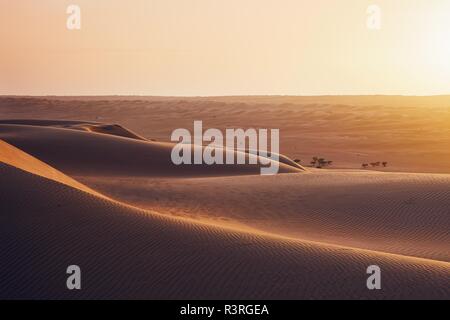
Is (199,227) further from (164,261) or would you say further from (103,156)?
(103,156)

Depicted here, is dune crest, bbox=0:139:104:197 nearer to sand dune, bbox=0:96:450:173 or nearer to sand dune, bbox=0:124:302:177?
sand dune, bbox=0:124:302:177

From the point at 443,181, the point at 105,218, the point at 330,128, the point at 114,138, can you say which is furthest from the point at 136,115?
the point at 105,218

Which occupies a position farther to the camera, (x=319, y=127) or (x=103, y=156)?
(x=319, y=127)

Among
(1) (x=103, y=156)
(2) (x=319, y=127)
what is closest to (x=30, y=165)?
(1) (x=103, y=156)

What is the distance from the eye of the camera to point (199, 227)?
10.9m

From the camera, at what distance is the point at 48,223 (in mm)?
9742

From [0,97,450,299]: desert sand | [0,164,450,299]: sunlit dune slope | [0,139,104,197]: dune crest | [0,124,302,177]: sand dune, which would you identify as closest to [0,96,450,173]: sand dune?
[0,124,302,177]: sand dune

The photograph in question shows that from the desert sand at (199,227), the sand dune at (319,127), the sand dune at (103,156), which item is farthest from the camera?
the sand dune at (319,127)

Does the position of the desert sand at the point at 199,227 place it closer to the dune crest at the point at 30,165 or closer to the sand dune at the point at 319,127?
the dune crest at the point at 30,165

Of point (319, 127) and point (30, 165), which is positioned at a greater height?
point (319, 127)

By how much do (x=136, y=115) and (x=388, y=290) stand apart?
256 ft

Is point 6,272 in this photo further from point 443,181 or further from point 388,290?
point 443,181

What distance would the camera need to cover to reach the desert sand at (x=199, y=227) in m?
8.23

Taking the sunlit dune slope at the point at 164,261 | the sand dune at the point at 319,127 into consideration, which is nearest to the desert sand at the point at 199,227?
the sunlit dune slope at the point at 164,261
